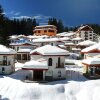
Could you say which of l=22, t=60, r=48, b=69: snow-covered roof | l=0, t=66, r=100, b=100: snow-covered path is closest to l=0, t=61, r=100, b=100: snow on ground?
l=0, t=66, r=100, b=100: snow-covered path

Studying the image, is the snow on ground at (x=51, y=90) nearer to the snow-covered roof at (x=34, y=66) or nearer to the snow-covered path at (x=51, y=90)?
the snow-covered path at (x=51, y=90)

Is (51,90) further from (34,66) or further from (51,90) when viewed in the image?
(34,66)

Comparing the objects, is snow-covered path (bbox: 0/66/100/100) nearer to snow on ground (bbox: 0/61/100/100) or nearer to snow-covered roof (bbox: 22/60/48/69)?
snow on ground (bbox: 0/61/100/100)

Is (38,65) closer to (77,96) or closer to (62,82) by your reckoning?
(62,82)

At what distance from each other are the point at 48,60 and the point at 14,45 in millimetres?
29235

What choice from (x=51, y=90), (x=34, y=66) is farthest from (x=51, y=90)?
(x=34, y=66)

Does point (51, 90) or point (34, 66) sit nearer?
point (51, 90)

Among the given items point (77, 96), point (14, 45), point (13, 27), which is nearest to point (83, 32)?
point (13, 27)

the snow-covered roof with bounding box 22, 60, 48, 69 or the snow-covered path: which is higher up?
the snow-covered roof with bounding box 22, 60, 48, 69

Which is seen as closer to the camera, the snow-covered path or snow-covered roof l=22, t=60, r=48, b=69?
the snow-covered path

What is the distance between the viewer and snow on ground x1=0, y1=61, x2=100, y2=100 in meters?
42.8

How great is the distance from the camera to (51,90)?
44.5 metres

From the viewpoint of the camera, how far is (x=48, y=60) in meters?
51.7

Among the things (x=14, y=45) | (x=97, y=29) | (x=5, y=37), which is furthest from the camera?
(x=97, y=29)
